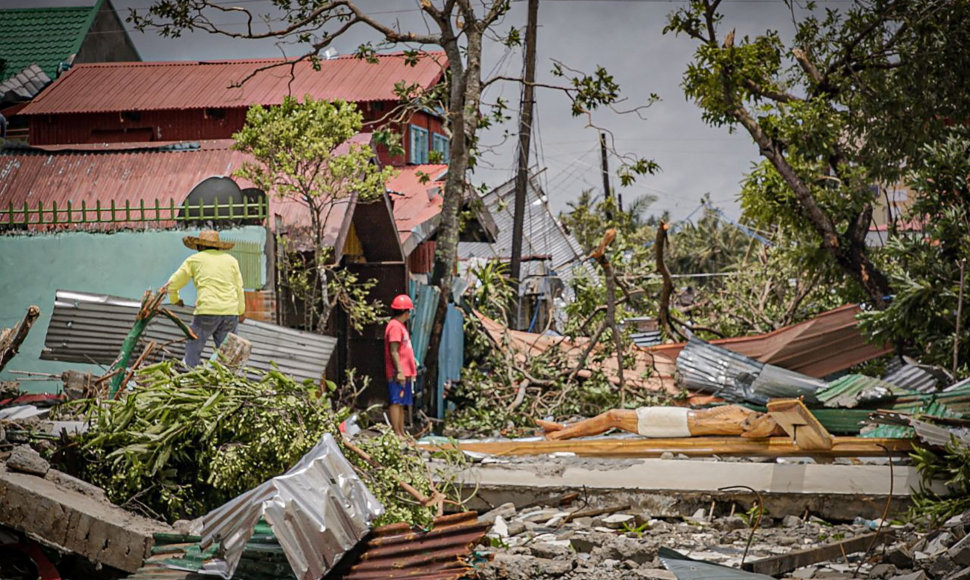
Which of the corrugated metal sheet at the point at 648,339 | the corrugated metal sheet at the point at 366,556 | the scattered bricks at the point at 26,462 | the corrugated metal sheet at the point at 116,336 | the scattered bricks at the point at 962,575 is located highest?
the corrugated metal sheet at the point at 116,336

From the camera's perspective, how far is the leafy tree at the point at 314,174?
37.8 ft

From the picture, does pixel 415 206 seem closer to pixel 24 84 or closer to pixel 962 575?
pixel 24 84

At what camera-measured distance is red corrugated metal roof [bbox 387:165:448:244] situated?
15.4 meters

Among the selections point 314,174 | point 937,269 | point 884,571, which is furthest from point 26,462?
point 937,269

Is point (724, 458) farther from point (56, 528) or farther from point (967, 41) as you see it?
point (967, 41)

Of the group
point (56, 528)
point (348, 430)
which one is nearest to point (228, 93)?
point (348, 430)

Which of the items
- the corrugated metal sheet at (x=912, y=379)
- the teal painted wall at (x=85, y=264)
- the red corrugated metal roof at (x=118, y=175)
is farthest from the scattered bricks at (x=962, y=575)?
the red corrugated metal roof at (x=118, y=175)

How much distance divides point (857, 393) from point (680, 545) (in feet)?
11.5

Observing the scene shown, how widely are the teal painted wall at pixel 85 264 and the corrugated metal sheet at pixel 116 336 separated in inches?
31.9

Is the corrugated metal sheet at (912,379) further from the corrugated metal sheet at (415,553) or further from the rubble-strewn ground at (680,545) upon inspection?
the corrugated metal sheet at (415,553)

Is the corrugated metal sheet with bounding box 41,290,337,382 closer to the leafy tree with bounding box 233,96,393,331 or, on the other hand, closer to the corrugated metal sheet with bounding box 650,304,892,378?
the leafy tree with bounding box 233,96,393,331

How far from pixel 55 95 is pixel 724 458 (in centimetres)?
1839

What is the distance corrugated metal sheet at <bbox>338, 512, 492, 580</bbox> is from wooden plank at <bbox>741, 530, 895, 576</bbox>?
1.74 metres

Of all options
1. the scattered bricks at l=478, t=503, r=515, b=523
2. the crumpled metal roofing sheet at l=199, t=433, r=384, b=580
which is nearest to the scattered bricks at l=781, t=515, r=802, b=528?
the scattered bricks at l=478, t=503, r=515, b=523
